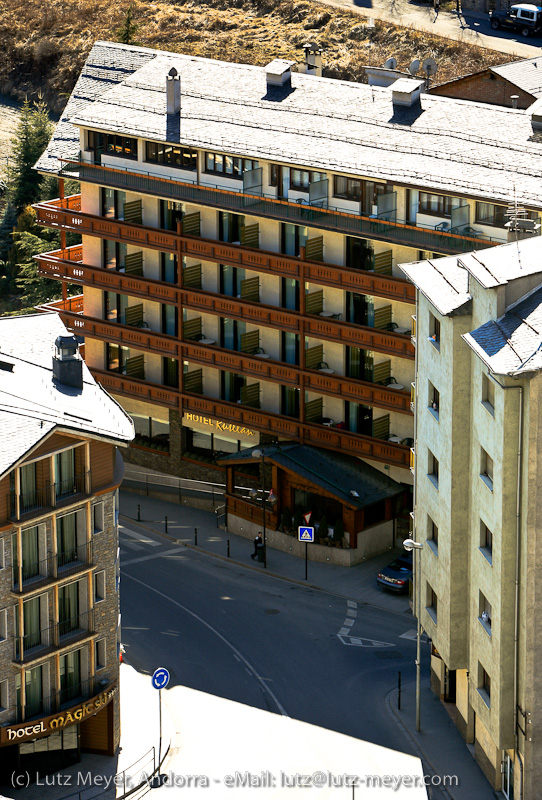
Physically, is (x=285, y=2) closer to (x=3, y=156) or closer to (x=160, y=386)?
(x=3, y=156)

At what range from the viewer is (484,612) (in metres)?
76.9

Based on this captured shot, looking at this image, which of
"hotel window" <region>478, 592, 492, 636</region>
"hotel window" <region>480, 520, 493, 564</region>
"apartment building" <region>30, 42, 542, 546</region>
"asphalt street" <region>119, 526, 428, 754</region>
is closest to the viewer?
"hotel window" <region>480, 520, 493, 564</region>

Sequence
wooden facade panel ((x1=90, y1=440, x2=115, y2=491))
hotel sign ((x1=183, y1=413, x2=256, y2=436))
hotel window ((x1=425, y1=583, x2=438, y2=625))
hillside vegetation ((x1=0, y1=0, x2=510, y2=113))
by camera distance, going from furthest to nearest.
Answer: hillside vegetation ((x1=0, y1=0, x2=510, y2=113)) → hotel sign ((x1=183, y1=413, x2=256, y2=436)) → hotel window ((x1=425, y1=583, x2=438, y2=625)) → wooden facade panel ((x1=90, y1=440, x2=115, y2=491))

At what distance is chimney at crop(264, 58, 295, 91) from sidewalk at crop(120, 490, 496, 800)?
1068 inches

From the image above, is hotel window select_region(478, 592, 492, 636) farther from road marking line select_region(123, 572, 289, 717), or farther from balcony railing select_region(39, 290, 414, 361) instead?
balcony railing select_region(39, 290, 414, 361)

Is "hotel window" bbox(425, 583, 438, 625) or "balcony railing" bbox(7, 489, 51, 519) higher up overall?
"balcony railing" bbox(7, 489, 51, 519)

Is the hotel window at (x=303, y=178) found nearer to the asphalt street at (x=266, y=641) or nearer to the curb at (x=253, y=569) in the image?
the curb at (x=253, y=569)

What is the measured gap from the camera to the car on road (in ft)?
508

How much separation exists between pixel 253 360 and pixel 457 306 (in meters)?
31.8

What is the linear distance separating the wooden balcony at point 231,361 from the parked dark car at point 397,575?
28.1 ft

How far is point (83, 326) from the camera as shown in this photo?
114688mm

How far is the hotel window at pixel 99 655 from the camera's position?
79.9 meters

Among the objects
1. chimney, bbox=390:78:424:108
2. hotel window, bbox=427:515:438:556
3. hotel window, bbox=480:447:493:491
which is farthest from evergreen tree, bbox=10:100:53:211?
hotel window, bbox=480:447:493:491

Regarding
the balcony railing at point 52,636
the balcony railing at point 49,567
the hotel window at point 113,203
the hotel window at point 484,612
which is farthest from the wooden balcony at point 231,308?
the balcony railing at point 52,636
